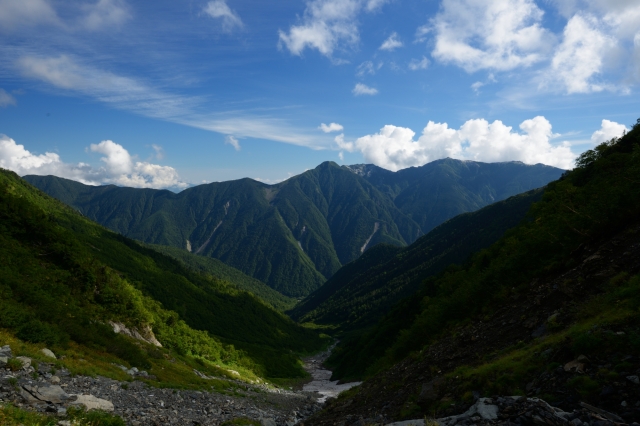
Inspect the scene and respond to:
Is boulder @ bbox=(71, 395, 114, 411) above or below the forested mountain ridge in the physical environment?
below

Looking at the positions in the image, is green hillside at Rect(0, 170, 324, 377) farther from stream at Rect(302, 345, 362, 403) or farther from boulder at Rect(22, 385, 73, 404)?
stream at Rect(302, 345, 362, 403)

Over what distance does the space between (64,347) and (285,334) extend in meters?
161

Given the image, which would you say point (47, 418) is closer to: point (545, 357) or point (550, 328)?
point (545, 357)

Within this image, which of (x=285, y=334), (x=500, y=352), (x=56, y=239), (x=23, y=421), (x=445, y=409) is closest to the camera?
(x=23, y=421)

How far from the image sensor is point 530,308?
22344 millimetres

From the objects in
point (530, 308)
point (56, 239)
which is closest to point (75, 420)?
point (530, 308)

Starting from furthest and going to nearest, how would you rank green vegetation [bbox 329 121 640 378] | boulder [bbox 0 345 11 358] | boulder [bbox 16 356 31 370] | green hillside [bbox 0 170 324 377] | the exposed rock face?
the exposed rock face, green hillside [bbox 0 170 324 377], green vegetation [bbox 329 121 640 378], boulder [bbox 0 345 11 358], boulder [bbox 16 356 31 370]

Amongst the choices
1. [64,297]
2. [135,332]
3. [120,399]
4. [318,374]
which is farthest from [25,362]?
[318,374]

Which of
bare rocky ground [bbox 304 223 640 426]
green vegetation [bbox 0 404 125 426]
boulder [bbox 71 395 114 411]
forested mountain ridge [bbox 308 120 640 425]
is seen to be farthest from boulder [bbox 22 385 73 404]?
forested mountain ridge [bbox 308 120 640 425]

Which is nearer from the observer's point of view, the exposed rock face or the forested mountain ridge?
the forested mountain ridge

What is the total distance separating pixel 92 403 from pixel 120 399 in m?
4.61

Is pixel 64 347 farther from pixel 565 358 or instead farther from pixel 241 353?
pixel 241 353

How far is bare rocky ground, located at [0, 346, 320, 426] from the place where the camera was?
15.0 metres

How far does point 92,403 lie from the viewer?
17.2 m
